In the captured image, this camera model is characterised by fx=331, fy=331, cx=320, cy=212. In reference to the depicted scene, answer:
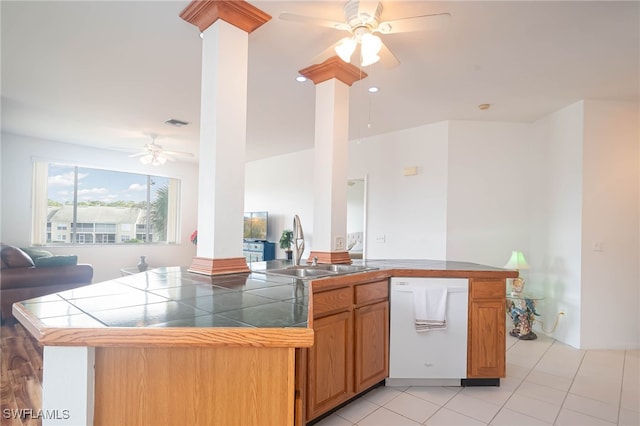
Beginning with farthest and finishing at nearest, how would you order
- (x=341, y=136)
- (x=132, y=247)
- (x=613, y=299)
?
(x=132, y=247) → (x=613, y=299) → (x=341, y=136)

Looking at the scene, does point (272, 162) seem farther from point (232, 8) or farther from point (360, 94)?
point (232, 8)

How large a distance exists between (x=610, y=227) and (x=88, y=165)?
769 cm

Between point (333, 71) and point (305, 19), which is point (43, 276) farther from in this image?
point (305, 19)

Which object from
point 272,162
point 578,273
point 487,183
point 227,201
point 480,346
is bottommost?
point 480,346

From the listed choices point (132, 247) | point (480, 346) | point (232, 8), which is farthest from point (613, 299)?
point (132, 247)

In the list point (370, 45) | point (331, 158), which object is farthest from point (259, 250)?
point (370, 45)

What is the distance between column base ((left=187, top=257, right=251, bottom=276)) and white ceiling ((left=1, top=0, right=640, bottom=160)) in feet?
5.04

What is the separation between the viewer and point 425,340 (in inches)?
96.1

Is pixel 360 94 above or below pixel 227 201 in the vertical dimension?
above

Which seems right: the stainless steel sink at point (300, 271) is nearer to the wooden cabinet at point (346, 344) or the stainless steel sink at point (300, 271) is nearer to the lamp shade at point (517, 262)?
the wooden cabinet at point (346, 344)

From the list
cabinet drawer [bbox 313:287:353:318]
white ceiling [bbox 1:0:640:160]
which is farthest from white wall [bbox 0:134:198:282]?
cabinet drawer [bbox 313:287:353:318]

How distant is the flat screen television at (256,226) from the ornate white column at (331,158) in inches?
145

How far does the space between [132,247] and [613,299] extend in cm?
732

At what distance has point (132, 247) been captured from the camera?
21.1ft
